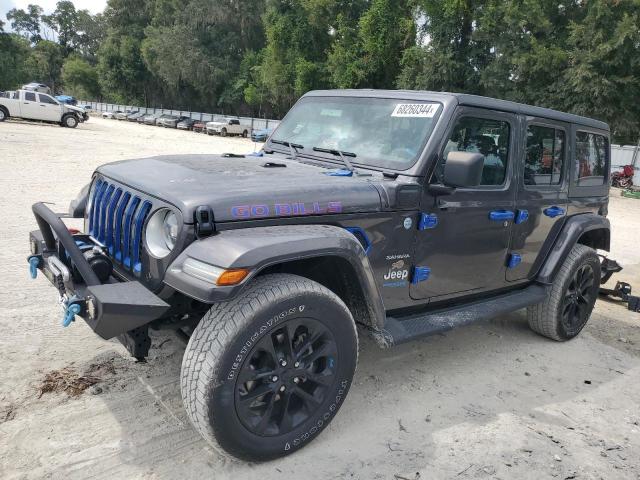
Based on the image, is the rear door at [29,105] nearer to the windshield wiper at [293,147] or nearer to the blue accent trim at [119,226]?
the windshield wiper at [293,147]

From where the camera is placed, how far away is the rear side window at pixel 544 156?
4262 mm

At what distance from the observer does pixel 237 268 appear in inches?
95.2

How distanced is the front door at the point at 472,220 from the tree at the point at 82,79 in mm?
82551

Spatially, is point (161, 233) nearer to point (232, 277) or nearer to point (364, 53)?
point (232, 277)

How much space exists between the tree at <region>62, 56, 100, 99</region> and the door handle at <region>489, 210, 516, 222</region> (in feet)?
271

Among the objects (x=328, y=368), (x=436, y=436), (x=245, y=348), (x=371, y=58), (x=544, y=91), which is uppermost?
(x=371, y=58)

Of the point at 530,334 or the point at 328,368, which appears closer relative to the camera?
the point at 328,368

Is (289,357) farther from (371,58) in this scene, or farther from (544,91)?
(371,58)

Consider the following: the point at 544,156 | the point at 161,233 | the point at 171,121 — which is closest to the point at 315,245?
the point at 161,233

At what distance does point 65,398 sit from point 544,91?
74.5ft

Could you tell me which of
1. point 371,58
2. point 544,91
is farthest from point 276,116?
point 544,91

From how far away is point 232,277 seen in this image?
241cm

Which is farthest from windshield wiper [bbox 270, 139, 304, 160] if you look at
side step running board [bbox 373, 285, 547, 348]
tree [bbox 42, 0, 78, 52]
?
tree [bbox 42, 0, 78, 52]

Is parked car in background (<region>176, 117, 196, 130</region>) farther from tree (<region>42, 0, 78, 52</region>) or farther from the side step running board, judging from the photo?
tree (<region>42, 0, 78, 52</region>)
